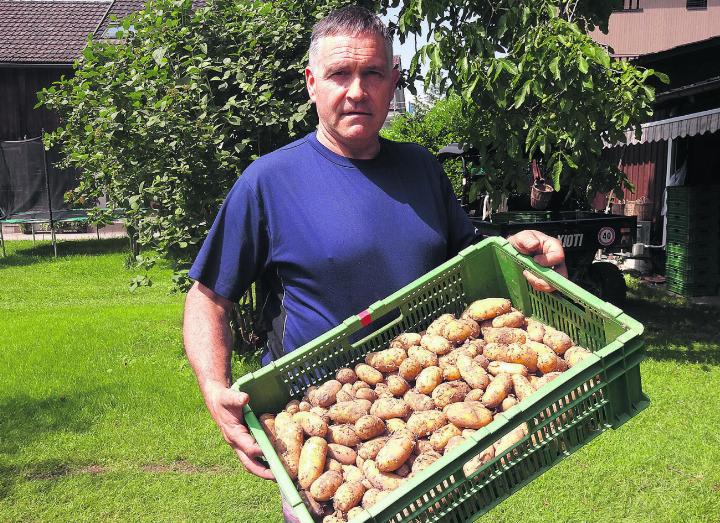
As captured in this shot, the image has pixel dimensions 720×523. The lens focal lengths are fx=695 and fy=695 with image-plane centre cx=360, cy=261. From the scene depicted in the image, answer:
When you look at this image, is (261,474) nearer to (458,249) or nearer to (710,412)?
(458,249)

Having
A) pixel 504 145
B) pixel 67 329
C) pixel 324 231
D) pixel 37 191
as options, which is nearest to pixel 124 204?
pixel 67 329

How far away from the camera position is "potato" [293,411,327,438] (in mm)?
1757

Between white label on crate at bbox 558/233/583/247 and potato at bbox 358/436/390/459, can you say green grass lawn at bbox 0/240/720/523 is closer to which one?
white label on crate at bbox 558/233/583/247

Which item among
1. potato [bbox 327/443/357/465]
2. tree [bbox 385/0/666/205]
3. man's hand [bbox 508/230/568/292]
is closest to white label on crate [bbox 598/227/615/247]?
tree [bbox 385/0/666/205]

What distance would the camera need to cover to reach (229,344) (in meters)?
2.09

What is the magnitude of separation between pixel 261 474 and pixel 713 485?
3.18 m

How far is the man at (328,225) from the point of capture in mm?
1996

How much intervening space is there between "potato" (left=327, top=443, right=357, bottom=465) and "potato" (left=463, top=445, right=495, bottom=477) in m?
0.32

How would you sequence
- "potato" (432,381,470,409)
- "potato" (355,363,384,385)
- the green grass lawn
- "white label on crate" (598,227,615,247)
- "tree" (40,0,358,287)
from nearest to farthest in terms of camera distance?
1. "potato" (432,381,470,409)
2. "potato" (355,363,384,385)
3. the green grass lawn
4. "tree" (40,0,358,287)
5. "white label on crate" (598,227,615,247)

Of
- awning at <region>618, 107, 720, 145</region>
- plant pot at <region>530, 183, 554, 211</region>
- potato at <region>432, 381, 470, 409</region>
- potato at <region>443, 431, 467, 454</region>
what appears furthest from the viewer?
plant pot at <region>530, 183, 554, 211</region>

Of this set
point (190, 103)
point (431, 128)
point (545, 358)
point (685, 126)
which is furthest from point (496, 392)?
point (431, 128)

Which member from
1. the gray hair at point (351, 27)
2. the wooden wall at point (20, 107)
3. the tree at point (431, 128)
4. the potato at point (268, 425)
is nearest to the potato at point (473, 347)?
the potato at point (268, 425)

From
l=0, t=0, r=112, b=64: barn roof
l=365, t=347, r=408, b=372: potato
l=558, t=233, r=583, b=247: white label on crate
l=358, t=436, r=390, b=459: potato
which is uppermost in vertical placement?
l=0, t=0, r=112, b=64: barn roof

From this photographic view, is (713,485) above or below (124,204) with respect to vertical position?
below
